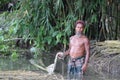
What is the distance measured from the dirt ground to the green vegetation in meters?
2.69

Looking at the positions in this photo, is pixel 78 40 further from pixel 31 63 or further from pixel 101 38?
pixel 101 38

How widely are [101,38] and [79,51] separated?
155 inches

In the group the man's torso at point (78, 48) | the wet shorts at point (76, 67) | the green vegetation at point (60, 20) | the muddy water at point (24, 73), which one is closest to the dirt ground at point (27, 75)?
the muddy water at point (24, 73)

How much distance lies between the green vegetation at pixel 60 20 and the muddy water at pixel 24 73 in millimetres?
1611

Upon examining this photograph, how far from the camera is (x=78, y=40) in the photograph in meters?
7.36

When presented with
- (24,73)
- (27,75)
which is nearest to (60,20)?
(24,73)

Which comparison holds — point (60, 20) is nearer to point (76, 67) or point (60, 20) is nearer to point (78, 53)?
point (78, 53)

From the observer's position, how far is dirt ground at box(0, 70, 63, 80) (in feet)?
25.4

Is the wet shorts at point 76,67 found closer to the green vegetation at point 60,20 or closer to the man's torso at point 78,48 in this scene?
the man's torso at point 78,48

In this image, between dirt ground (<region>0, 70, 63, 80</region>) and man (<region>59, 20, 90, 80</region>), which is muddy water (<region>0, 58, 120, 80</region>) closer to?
dirt ground (<region>0, 70, 63, 80</region>)

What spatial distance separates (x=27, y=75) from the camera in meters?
8.12

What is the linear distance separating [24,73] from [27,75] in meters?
0.25

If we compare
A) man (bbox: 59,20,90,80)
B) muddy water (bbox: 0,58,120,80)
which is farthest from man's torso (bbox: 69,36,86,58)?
muddy water (bbox: 0,58,120,80)

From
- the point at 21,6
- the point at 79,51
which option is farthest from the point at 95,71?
the point at 21,6
